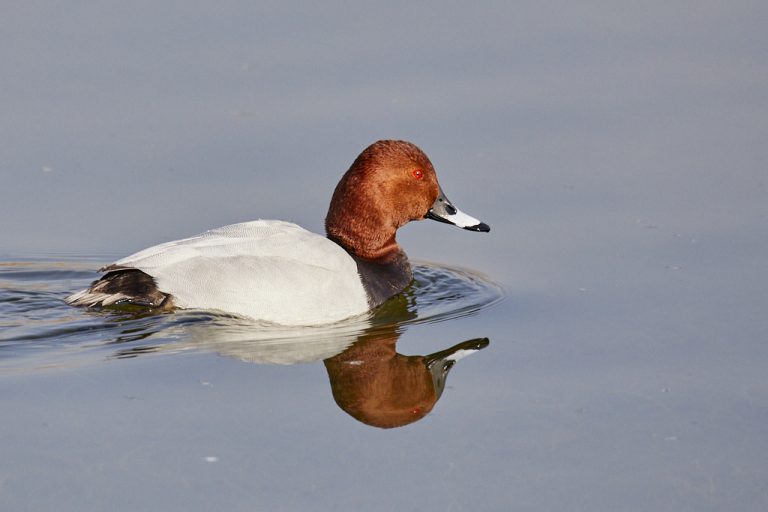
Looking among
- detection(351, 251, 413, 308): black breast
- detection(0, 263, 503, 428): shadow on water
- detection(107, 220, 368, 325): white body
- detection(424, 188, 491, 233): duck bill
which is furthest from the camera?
detection(424, 188, 491, 233): duck bill

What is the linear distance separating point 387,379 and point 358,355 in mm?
379

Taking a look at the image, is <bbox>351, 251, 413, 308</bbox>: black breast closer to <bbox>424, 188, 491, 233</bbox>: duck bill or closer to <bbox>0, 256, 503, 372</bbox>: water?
<bbox>0, 256, 503, 372</bbox>: water

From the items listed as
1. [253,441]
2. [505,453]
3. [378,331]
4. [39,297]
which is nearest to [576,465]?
[505,453]

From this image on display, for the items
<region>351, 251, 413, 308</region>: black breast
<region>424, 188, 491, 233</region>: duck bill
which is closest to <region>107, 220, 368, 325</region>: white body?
<region>351, 251, 413, 308</region>: black breast

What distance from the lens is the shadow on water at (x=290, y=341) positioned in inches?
265

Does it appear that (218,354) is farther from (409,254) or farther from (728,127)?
(728,127)

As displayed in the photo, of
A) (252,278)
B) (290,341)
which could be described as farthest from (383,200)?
(290,341)

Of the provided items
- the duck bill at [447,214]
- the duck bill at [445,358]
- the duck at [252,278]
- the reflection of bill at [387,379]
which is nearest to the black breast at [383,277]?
the duck at [252,278]

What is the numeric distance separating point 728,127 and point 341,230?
137 inches

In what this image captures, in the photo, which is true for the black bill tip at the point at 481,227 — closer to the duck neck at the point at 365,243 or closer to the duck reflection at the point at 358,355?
the duck neck at the point at 365,243

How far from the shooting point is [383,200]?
8.43 meters

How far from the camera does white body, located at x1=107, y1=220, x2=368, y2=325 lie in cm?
761

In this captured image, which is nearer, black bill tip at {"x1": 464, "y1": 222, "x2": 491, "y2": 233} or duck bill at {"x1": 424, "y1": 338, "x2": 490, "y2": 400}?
duck bill at {"x1": 424, "y1": 338, "x2": 490, "y2": 400}

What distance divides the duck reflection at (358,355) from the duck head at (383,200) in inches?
28.4
